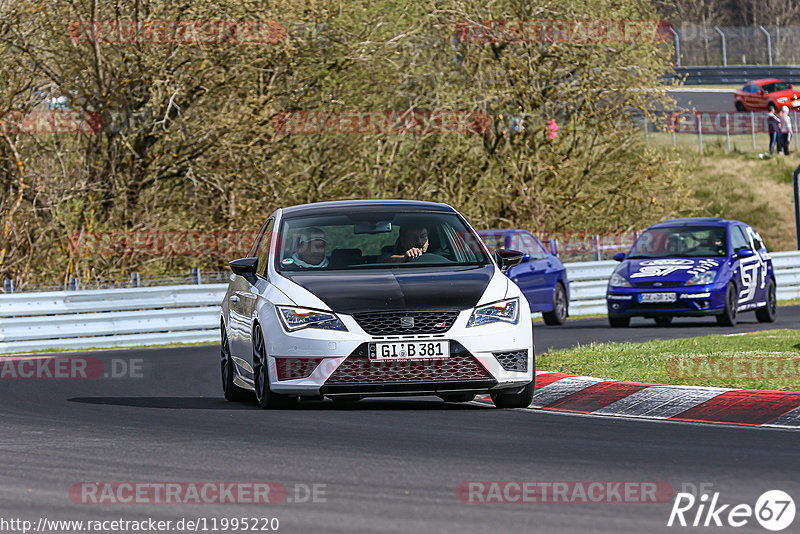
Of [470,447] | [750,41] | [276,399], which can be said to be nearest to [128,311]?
[276,399]

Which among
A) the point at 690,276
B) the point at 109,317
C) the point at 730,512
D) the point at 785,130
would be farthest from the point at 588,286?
the point at 785,130

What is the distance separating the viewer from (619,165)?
32.8 metres

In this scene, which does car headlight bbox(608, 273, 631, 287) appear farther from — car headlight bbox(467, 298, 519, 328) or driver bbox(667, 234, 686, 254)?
car headlight bbox(467, 298, 519, 328)

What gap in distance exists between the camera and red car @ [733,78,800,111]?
58.7 m

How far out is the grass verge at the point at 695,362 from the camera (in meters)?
12.0

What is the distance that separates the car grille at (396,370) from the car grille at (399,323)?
21 cm

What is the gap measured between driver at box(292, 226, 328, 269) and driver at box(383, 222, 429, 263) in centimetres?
52

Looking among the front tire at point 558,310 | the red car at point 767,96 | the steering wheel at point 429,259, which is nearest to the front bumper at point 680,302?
the front tire at point 558,310

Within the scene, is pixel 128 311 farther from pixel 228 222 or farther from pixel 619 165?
pixel 619 165

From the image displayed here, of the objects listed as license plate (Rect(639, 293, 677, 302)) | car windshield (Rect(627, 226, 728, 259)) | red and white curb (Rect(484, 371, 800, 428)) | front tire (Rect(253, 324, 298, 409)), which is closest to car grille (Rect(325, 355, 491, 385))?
front tire (Rect(253, 324, 298, 409))

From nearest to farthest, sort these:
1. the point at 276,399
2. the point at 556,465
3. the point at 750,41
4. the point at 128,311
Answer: the point at 556,465
the point at 276,399
the point at 128,311
the point at 750,41

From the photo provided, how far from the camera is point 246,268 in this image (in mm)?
11898

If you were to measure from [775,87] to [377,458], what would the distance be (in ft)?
178

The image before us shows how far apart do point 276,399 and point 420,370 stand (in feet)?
4.29
